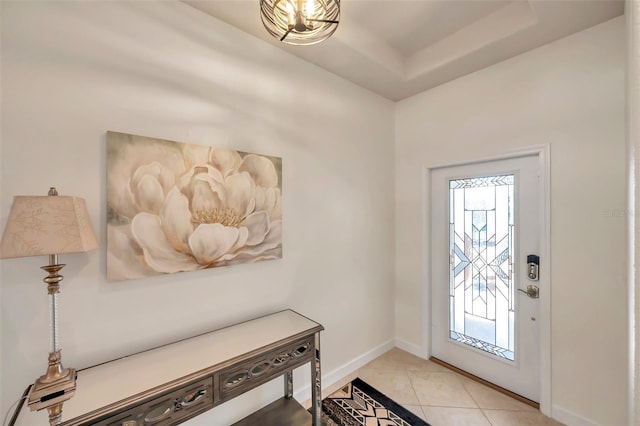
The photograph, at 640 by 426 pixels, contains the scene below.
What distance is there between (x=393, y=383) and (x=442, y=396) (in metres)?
0.41

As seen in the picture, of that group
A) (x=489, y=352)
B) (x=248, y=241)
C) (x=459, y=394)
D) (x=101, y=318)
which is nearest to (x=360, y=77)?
(x=248, y=241)

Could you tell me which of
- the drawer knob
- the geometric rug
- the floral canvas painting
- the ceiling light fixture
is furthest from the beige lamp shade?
the geometric rug

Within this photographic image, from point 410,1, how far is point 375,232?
6.59 ft

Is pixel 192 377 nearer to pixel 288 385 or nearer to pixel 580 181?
pixel 288 385

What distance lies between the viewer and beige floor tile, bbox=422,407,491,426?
1940 mm

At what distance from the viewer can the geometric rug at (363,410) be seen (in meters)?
1.94

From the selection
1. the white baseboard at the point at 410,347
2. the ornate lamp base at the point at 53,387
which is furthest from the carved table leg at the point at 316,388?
the white baseboard at the point at 410,347

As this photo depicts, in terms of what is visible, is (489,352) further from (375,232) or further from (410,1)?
(410,1)

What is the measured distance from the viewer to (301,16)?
107 centimetres

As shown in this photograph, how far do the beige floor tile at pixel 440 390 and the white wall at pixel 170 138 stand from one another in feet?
1.97

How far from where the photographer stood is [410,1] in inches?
76.2

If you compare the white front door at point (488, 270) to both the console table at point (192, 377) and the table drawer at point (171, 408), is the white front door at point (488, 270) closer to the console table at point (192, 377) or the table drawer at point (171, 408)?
the console table at point (192, 377)

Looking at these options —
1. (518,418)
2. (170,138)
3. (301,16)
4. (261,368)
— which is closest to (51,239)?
(170,138)

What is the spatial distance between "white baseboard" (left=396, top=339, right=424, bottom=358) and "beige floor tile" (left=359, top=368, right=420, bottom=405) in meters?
0.37
